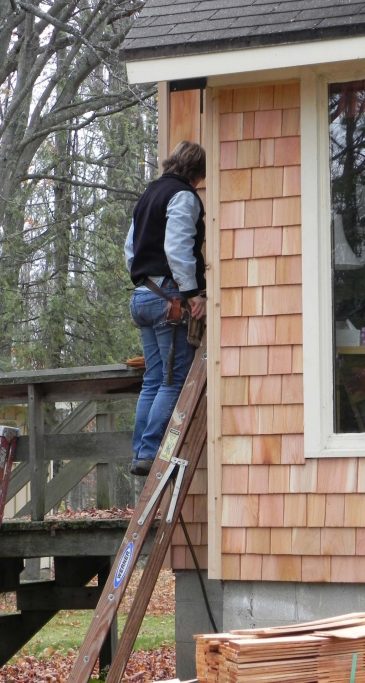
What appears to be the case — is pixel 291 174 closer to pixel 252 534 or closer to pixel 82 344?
pixel 252 534

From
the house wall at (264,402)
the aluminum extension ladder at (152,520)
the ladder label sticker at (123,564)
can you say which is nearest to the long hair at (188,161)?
the house wall at (264,402)

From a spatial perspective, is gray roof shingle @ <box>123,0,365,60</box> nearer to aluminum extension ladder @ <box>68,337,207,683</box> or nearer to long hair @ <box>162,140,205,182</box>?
long hair @ <box>162,140,205,182</box>

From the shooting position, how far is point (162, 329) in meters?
6.37

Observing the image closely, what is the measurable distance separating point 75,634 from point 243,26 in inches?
429

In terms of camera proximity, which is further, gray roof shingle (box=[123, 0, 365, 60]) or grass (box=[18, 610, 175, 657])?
grass (box=[18, 610, 175, 657])

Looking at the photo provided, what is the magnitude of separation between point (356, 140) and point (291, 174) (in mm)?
387

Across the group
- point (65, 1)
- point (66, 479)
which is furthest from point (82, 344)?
point (66, 479)

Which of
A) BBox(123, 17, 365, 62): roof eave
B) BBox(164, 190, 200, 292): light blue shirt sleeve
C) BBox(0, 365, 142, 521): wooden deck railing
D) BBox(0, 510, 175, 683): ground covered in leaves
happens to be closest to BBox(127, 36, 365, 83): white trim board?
BBox(123, 17, 365, 62): roof eave

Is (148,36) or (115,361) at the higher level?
(148,36)

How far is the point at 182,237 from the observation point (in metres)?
6.31

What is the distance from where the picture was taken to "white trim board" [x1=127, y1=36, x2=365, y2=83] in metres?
5.86

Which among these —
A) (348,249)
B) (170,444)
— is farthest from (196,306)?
(348,249)

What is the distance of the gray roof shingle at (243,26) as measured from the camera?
5902 millimetres

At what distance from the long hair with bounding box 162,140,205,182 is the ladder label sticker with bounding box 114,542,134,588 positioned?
2.10 m
